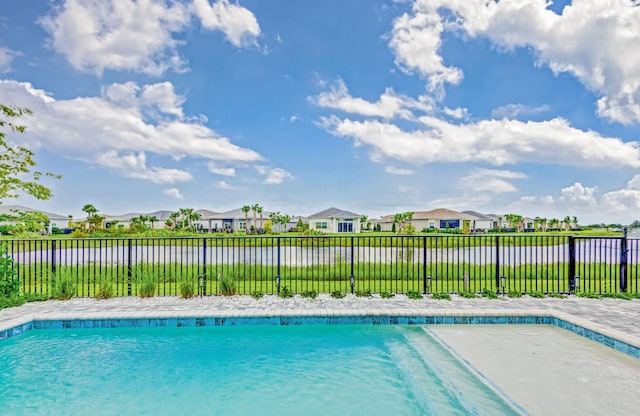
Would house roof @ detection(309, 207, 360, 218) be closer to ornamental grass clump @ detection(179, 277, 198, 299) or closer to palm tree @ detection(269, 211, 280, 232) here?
palm tree @ detection(269, 211, 280, 232)

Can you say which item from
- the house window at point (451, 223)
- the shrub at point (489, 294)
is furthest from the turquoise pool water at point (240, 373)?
the house window at point (451, 223)

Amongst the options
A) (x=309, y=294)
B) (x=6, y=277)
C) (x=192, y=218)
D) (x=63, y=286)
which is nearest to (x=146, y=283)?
(x=63, y=286)

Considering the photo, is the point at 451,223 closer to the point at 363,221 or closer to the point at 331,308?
the point at 363,221

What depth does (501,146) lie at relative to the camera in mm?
16406

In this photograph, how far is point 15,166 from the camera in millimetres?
7102

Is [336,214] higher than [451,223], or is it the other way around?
[336,214]

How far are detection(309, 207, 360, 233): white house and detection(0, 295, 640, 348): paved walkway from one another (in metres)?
44.6

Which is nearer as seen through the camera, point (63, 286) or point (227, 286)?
point (63, 286)

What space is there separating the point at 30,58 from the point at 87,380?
1060 cm

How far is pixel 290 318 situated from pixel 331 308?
688 mm

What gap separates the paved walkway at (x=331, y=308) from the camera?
5625 millimetres

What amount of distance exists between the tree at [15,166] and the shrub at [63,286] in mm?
1642

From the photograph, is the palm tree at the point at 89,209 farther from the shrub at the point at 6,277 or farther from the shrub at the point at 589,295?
the shrub at the point at 589,295

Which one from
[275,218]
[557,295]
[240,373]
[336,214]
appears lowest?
[240,373]
